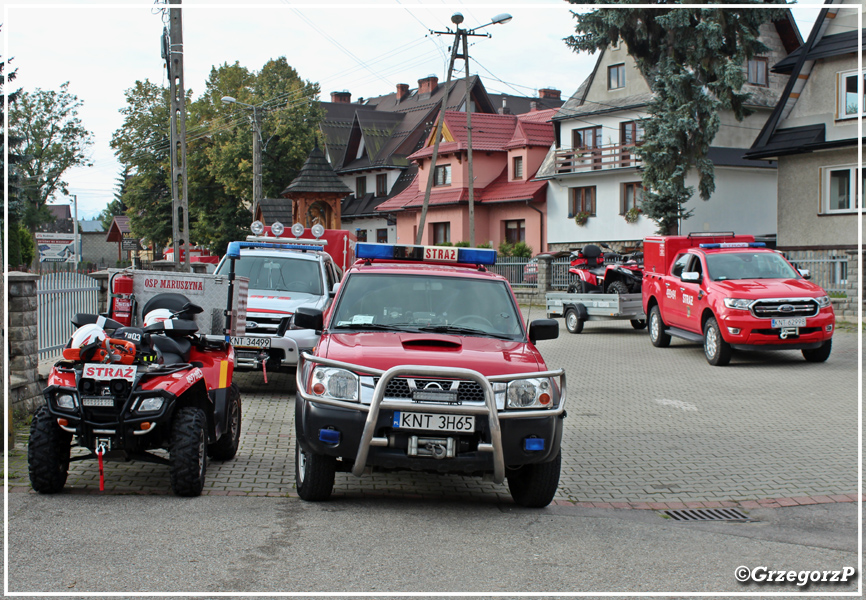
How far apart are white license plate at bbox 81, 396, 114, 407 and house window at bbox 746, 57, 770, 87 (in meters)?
39.1

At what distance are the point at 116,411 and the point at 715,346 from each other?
11.6m

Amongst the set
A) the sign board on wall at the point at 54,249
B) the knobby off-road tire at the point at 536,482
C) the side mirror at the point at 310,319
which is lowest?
the knobby off-road tire at the point at 536,482

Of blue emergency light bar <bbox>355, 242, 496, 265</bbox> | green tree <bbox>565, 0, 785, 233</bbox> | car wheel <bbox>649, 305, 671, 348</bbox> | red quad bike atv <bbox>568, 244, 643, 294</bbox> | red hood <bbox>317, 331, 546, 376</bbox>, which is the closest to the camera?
red hood <bbox>317, 331, 546, 376</bbox>

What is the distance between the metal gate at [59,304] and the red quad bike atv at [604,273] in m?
12.8

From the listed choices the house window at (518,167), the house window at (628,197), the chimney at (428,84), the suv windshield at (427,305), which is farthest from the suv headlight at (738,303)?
the chimney at (428,84)

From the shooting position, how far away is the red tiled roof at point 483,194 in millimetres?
45500

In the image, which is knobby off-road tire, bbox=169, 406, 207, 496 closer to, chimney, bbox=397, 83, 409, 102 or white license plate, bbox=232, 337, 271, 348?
white license plate, bbox=232, 337, 271, 348

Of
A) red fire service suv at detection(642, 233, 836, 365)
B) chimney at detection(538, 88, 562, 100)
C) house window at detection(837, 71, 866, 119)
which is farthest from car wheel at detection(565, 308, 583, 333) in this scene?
chimney at detection(538, 88, 562, 100)

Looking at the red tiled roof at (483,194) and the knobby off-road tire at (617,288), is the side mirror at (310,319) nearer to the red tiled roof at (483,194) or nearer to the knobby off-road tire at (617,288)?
the knobby off-road tire at (617,288)

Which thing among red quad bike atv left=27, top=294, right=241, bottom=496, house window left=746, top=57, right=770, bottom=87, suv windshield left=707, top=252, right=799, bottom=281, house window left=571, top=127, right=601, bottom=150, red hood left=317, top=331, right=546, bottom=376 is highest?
house window left=746, top=57, right=770, bottom=87

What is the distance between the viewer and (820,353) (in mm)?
15344

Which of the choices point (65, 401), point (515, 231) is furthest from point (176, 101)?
point (515, 231)

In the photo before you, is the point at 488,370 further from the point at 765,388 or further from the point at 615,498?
the point at 765,388

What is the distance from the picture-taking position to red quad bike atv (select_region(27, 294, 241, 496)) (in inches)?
241
